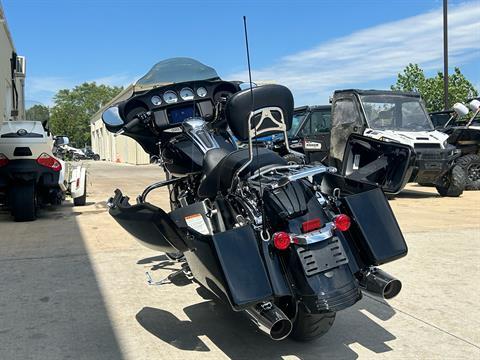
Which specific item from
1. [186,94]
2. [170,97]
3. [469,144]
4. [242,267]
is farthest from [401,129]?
[242,267]

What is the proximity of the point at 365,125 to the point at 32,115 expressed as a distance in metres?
7.65

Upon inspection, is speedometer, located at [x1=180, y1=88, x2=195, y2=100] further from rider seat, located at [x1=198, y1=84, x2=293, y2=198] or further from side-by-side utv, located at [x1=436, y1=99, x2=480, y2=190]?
side-by-side utv, located at [x1=436, y1=99, x2=480, y2=190]

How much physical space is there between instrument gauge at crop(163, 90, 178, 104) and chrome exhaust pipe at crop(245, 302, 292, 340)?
8.18ft

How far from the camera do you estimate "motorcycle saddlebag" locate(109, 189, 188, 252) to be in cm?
274

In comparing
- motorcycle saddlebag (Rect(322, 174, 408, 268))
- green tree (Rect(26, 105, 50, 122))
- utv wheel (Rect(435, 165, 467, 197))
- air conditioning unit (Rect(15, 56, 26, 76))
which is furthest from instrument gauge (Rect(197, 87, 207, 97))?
air conditioning unit (Rect(15, 56, 26, 76))

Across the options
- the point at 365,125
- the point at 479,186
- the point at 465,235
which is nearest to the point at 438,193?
the point at 479,186

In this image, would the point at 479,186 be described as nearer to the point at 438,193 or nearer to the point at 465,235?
the point at 438,193

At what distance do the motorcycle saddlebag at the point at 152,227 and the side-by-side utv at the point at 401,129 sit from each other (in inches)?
277

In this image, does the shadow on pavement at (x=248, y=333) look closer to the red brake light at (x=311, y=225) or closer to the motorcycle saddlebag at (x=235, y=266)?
the motorcycle saddlebag at (x=235, y=266)

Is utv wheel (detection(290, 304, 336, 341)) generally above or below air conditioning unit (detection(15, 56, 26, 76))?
below

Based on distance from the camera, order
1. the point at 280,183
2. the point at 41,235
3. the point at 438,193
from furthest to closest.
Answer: the point at 438,193 < the point at 41,235 < the point at 280,183

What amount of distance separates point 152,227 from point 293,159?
3.97ft

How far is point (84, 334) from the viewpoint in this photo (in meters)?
3.50

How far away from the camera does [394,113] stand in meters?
11.0
